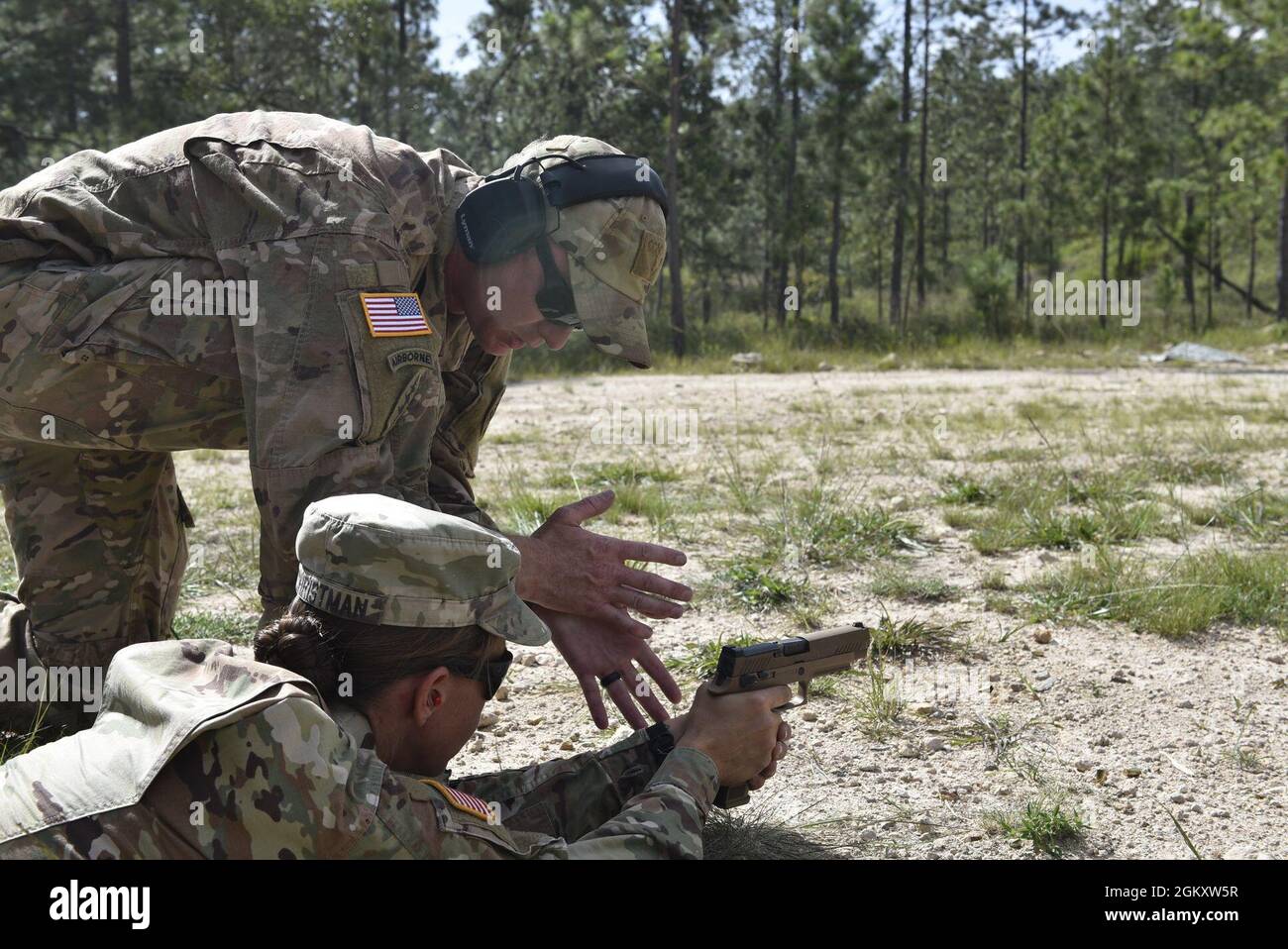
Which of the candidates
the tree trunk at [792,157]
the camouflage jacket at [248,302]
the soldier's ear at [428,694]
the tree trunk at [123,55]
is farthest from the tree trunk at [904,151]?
the soldier's ear at [428,694]

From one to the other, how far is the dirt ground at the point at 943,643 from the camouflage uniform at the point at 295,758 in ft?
3.64

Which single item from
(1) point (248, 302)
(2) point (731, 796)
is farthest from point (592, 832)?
(1) point (248, 302)

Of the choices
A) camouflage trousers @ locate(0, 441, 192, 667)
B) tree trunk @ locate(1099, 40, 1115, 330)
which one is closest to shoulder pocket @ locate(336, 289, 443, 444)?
camouflage trousers @ locate(0, 441, 192, 667)

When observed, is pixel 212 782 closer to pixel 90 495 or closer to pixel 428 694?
pixel 428 694

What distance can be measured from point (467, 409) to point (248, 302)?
955 millimetres

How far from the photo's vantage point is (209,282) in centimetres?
261

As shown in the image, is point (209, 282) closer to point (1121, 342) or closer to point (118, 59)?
point (1121, 342)

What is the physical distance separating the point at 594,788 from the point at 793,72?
2072cm

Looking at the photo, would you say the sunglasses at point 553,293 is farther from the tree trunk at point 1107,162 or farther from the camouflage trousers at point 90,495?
the tree trunk at point 1107,162

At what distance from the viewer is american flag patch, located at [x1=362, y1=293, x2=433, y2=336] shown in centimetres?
246

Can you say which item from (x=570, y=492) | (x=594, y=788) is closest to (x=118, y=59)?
(x=570, y=492)

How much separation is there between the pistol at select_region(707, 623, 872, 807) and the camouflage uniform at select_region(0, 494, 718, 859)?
1.50 ft

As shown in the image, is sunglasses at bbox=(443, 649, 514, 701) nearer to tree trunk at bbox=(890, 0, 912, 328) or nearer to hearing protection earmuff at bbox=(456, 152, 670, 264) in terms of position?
hearing protection earmuff at bbox=(456, 152, 670, 264)

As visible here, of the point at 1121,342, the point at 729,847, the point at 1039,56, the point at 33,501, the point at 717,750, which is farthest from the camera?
the point at 1039,56
